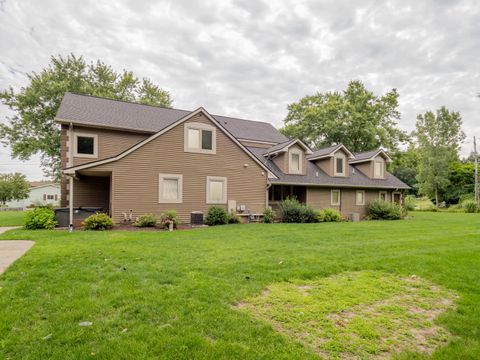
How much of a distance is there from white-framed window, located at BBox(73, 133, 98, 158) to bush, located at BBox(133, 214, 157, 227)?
536 cm

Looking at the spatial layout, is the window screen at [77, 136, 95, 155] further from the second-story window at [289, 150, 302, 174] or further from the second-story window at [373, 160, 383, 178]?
the second-story window at [373, 160, 383, 178]

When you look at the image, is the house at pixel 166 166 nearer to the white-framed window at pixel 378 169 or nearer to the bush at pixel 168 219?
the bush at pixel 168 219

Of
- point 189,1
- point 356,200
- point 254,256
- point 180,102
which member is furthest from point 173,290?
point 180,102

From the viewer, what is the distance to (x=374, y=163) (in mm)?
22875

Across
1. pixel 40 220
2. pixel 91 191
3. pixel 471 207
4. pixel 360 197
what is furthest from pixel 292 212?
pixel 471 207

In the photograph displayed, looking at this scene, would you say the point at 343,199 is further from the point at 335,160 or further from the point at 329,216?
the point at 329,216

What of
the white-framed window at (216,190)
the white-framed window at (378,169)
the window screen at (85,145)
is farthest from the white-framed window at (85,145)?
the white-framed window at (378,169)

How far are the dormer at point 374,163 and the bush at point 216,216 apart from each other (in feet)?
46.7

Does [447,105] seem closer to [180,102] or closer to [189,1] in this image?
[180,102]

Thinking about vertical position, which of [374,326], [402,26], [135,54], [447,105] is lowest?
[374,326]

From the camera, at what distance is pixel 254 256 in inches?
269

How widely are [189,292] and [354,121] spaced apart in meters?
32.6

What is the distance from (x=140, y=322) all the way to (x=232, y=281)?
1.84m

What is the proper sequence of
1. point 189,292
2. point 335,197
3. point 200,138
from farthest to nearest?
point 335,197 < point 200,138 < point 189,292
